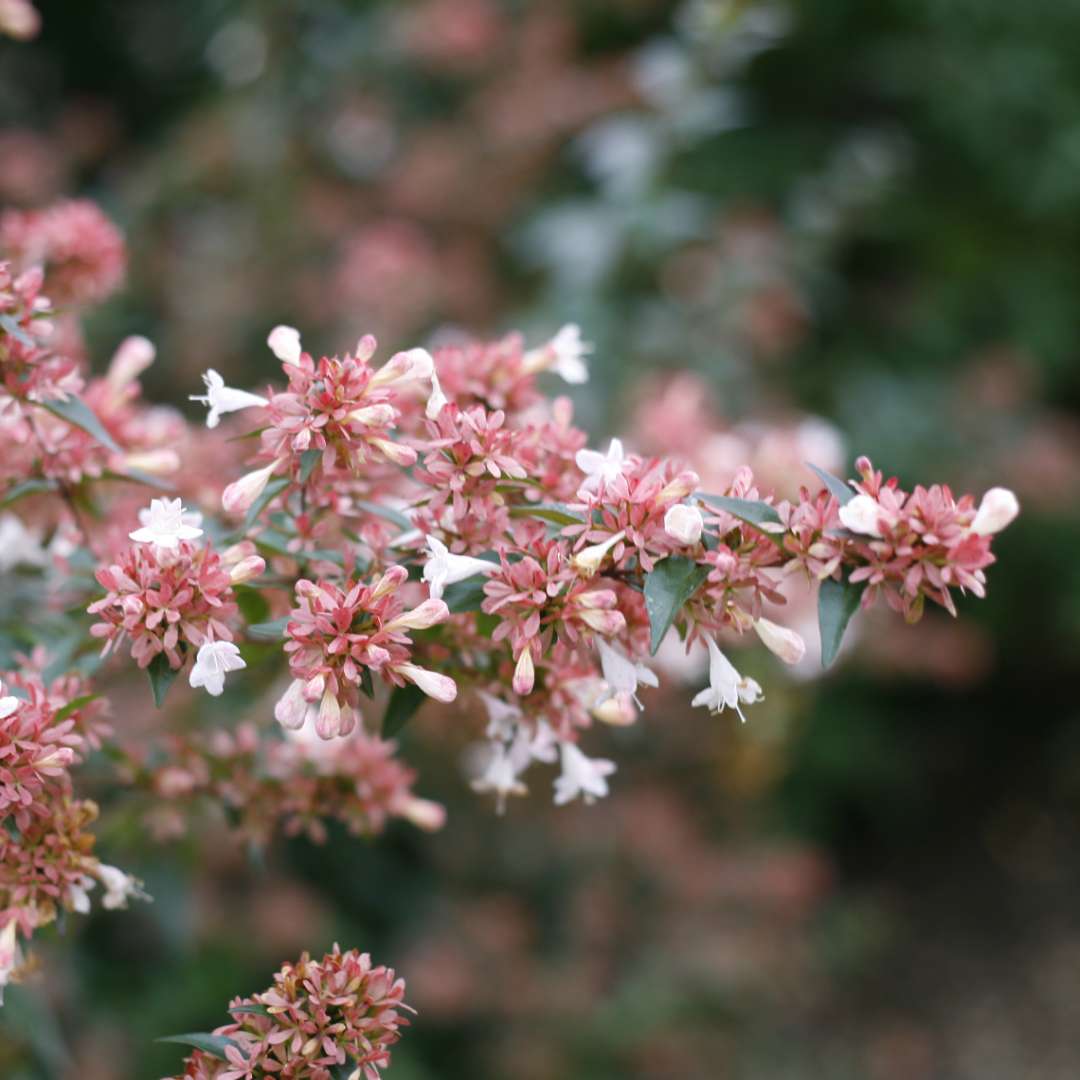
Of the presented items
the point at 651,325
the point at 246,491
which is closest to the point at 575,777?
the point at 246,491

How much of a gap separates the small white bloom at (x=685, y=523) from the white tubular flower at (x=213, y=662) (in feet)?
1.12

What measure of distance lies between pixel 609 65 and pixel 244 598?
Result: 348 centimetres

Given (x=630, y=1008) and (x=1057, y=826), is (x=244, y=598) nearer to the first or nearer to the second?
(x=630, y=1008)

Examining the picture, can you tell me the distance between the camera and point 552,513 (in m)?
0.98

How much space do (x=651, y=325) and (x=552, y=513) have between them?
218 cm

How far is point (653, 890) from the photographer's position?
3.35m

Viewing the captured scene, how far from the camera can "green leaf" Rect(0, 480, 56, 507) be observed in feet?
3.79

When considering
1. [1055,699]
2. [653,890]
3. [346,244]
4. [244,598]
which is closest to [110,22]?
[346,244]

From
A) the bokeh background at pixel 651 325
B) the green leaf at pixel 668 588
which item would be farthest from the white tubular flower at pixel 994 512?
the bokeh background at pixel 651 325

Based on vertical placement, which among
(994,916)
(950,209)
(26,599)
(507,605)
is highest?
(950,209)

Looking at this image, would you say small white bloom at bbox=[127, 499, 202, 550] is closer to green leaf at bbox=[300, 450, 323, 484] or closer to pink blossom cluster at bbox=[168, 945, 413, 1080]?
green leaf at bbox=[300, 450, 323, 484]

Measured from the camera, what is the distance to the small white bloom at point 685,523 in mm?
900

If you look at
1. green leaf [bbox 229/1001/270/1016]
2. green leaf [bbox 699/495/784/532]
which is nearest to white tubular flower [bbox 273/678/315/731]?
green leaf [bbox 229/1001/270/1016]

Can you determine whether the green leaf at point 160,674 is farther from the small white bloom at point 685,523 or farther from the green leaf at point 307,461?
the small white bloom at point 685,523
